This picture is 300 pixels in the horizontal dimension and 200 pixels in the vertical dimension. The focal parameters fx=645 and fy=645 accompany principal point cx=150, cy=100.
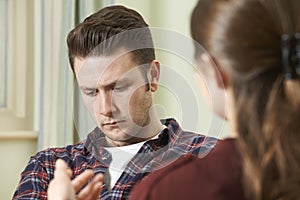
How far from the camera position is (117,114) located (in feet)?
5.57

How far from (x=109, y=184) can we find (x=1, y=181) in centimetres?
121

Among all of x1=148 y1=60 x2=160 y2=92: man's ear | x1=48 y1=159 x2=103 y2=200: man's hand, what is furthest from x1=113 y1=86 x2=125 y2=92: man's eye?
x1=48 y1=159 x2=103 y2=200: man's hand

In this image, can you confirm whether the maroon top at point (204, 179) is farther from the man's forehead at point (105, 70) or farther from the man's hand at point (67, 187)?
the man's forehead at point (105, 70)

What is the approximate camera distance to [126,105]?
1.71 meters

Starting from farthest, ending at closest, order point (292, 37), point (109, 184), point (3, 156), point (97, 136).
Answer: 1. point (3, 156)
2. point (97, 136)
3. point (109, 184)
4. point (292, 37)

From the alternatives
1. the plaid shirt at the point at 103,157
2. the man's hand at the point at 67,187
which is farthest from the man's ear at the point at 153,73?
the man's hand at the point at 67,187

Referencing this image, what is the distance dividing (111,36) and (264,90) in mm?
880

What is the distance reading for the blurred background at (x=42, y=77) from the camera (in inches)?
107

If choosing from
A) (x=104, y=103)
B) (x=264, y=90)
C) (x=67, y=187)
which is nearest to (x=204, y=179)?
(x=264, y=90)

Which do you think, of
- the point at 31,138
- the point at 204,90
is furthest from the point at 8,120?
the point at 204,90

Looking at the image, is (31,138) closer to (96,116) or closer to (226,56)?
(96,116)

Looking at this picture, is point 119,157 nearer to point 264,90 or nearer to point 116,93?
point 116,93

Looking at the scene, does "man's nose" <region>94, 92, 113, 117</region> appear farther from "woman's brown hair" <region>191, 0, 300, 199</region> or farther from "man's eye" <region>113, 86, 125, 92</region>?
"woman's brown hair" <region>191, 0, 300, 199</region>

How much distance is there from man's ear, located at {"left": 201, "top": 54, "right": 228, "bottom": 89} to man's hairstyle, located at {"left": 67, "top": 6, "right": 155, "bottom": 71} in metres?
0.79
